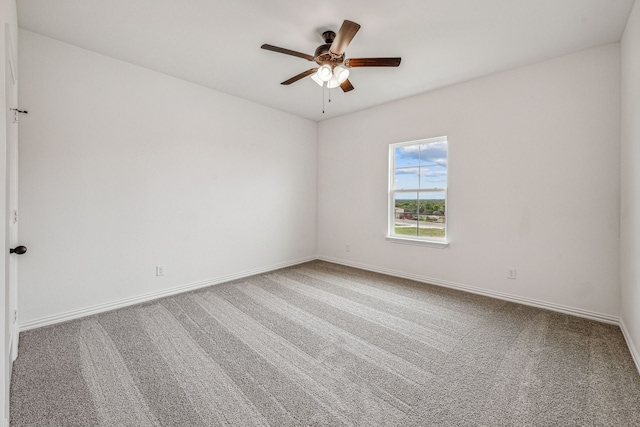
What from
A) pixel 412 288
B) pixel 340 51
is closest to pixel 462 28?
pixel 340 51

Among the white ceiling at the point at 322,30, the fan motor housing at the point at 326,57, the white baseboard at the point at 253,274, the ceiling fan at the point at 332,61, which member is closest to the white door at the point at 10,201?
the white baseboard at the point at 253,274

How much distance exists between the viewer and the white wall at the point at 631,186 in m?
2.03

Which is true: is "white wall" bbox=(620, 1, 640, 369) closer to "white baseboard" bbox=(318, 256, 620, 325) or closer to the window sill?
"white baseboard" bbox=(318, 256, 620, 325)

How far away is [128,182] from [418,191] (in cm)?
372

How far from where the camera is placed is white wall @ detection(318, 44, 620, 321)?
8.66ft

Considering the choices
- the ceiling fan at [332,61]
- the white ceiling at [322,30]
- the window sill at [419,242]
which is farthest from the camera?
the window sill at [419,242]

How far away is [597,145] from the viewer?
8.70 feet

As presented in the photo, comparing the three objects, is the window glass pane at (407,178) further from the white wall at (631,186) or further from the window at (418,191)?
the white wall at (631,186)

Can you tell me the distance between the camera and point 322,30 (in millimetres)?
2416

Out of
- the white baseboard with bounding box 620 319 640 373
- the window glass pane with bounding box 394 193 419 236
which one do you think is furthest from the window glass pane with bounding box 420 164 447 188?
the white baseboard with bounding box 620 319 640 373

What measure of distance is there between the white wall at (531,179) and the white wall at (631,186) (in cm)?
16

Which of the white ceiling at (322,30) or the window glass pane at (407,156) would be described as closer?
the white ceiling at (322,30)

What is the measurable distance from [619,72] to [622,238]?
155 centimetres

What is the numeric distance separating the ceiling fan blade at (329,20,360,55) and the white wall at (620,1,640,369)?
206 cm
